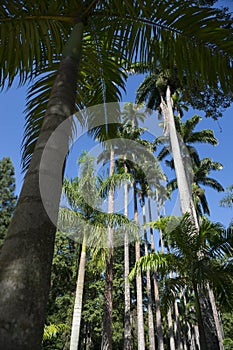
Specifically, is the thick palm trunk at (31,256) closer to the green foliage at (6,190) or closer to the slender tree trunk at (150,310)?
the slender tree trunk at (150,310)

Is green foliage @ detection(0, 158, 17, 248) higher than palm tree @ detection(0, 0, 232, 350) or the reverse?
higher

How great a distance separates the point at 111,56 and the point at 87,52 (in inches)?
17.6

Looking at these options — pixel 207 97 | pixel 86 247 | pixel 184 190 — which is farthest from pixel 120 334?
pixel 207 97

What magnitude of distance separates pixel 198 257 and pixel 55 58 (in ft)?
19.5

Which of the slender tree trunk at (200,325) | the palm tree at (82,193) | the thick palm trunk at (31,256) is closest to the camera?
the thick palm trunk at (31,256)

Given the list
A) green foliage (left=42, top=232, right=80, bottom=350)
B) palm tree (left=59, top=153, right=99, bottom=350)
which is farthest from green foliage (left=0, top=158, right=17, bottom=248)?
palm tree (left=59, top=153, right=99, bottom=350)

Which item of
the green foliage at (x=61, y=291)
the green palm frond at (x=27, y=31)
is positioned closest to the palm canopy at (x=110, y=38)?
the green palm frond at (x=27, y=31)

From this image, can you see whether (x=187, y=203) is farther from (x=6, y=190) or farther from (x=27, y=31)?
(x=6, y=190)

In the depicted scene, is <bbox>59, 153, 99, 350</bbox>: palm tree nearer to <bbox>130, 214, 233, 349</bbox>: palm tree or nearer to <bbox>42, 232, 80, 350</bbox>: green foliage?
<bbox>130, 214, 233, 349</bbox>: palm tree

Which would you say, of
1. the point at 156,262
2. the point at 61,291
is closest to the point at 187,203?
the point at 156,262

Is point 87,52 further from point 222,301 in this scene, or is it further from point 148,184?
point 148,184

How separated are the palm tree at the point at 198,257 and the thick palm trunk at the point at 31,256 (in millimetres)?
5966

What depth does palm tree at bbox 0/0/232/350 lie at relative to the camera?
1135 mm

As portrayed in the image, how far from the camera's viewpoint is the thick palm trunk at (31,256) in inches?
36.6
